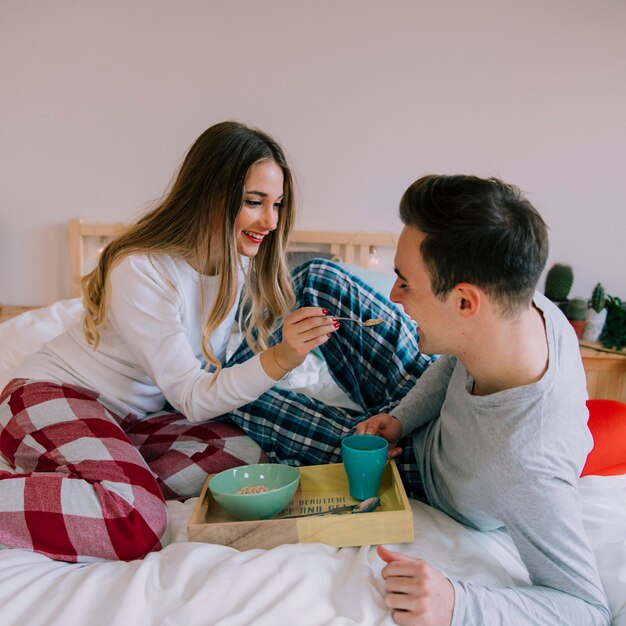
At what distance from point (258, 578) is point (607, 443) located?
2.69 feet

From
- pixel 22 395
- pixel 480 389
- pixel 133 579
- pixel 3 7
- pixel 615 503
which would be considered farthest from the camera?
pixel 3 7

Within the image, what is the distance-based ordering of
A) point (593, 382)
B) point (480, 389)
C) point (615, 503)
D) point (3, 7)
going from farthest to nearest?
point (3, 7)
point (593, 382)
point (615, 503)
point (480, 389)

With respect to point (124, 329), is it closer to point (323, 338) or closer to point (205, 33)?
point (323, 338)

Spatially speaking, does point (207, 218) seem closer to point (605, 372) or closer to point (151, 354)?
A: point (151, 354)

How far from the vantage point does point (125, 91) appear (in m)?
2.50

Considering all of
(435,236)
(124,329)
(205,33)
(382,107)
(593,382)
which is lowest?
(593,382)

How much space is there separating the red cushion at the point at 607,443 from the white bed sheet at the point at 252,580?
0.20 meters

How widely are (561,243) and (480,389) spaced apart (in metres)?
1.80

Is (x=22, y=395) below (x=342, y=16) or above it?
below

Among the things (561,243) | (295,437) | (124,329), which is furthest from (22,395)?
(561,243)

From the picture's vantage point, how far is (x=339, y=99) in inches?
97.5

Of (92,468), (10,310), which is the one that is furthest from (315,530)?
(10,310)

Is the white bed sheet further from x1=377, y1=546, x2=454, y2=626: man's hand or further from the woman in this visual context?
the woman

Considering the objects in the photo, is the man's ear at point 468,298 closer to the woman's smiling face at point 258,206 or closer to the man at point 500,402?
the man at point 500,402
